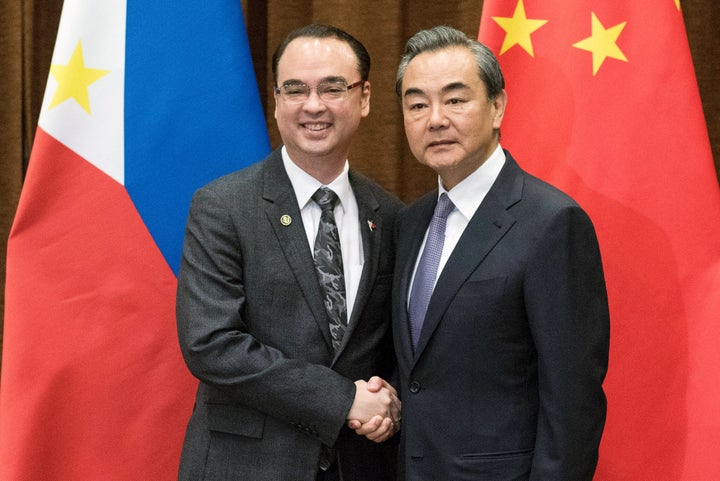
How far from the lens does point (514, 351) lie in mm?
1521

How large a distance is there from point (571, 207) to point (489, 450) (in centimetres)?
47

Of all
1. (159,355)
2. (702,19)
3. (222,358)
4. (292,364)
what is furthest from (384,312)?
(702,19)

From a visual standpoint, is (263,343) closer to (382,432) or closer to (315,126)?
(382,432)

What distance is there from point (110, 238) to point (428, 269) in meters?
0.83

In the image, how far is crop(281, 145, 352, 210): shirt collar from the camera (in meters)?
1.81

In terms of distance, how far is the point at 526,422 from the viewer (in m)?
1.52

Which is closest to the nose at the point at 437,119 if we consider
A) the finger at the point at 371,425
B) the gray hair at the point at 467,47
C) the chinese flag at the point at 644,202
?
the gray hair at the point at 467,47

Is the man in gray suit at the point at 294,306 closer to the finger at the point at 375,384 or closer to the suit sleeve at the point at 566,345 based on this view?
the finger at the point at 375,384

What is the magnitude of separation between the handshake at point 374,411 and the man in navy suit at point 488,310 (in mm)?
61

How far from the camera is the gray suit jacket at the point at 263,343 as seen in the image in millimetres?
1634

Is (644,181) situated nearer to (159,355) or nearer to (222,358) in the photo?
(222,358)

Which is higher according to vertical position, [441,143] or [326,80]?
[326,80]

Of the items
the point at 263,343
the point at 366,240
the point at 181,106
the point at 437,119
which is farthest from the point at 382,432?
the point at 181,106

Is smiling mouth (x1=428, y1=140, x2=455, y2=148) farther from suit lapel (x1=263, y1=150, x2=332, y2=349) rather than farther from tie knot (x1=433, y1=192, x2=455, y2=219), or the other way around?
suit lapel (x1=263, y1=150, x2=332, y2=349)
